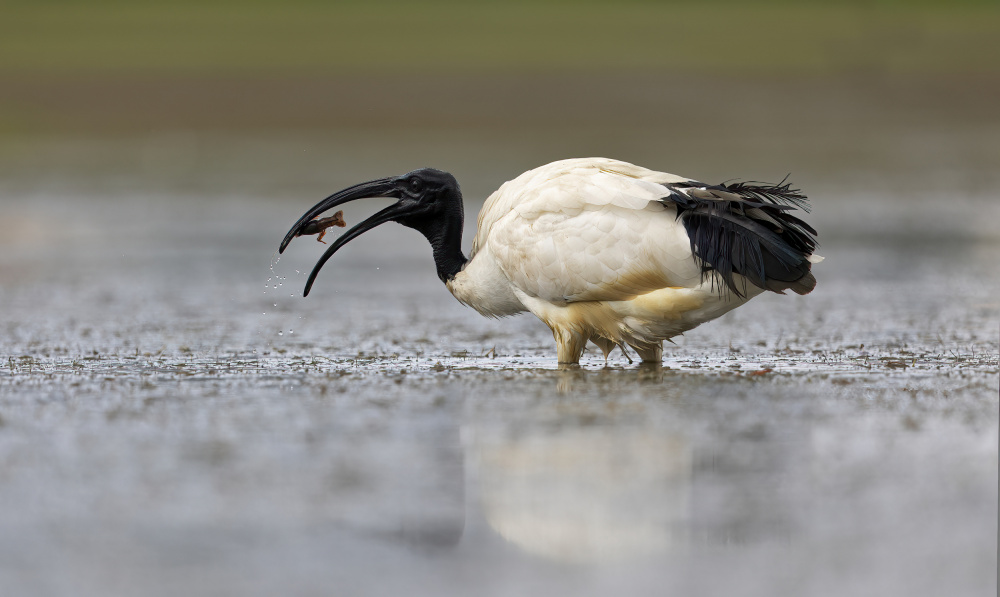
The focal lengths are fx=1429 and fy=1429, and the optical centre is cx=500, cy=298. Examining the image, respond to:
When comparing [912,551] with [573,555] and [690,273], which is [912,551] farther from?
[690,273]

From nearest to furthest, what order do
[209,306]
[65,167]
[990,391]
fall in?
[990,391]
[209,306]
[65,167]

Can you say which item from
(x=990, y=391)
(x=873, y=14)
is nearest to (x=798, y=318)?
(x=990, y=391)

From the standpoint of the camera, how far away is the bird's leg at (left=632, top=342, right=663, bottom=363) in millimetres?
7668

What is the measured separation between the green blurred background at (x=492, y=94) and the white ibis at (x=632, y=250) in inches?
379

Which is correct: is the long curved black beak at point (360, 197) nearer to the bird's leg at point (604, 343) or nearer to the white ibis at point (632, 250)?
the white ibis at point (632, 250)

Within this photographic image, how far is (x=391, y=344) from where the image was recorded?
8641 millimetres

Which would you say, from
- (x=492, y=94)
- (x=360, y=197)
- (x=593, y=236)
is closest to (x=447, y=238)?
(x=360, y=197)

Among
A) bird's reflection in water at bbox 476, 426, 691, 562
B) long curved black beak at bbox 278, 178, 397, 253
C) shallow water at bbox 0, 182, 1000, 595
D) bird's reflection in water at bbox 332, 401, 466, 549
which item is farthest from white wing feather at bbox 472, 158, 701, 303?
bird's reflection in water at bbox 476, 426, 691, 562

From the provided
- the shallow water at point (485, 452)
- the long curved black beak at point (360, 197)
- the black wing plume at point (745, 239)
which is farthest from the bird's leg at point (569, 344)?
the long curved black beak at point (360, 197)

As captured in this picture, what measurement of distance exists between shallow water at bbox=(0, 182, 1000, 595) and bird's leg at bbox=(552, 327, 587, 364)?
162 millimetres

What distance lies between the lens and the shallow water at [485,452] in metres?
4.16

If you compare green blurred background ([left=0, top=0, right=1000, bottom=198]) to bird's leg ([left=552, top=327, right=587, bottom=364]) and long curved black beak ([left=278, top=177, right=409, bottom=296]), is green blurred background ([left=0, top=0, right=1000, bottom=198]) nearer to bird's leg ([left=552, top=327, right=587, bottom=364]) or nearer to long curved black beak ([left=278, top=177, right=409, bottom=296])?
long curved black beak ([left=278, top=177, right=409, bottom=296])

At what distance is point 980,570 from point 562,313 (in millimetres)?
3846

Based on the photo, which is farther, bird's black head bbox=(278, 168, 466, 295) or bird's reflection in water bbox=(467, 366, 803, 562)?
bird's black head bbox=(278, 168, 466, 295)
